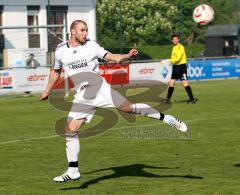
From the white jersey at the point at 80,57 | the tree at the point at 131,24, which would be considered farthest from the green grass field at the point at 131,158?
the tree at the point at 131,24

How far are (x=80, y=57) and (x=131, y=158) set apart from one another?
3.03 m

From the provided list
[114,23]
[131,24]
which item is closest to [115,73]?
[114,23]

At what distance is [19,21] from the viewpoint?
5228 cm

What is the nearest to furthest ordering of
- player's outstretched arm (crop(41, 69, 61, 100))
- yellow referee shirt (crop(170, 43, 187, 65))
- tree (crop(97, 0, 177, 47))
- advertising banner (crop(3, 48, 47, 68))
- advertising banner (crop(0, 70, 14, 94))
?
player's outstretched arm (crop(41, 69, 61, 100)), yellow referee shirt (crop(170, 43, 187, 65)), advertising banner (crop(0, 70, 14, 94)), advertising banner (crop(3, 48, 47, 68)), tree (crop(97, 0, 177, 47))

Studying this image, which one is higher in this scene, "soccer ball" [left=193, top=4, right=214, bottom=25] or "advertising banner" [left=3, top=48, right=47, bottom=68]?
"soccer ball" [left=193, top=4, right=214, bottom=25]

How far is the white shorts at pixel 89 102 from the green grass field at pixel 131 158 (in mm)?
991

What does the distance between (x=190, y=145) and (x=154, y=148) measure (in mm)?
800

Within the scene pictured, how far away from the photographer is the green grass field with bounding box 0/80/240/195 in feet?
31.3

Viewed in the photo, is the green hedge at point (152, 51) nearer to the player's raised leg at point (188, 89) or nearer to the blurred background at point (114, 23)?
the blurred background at point (114, 23)

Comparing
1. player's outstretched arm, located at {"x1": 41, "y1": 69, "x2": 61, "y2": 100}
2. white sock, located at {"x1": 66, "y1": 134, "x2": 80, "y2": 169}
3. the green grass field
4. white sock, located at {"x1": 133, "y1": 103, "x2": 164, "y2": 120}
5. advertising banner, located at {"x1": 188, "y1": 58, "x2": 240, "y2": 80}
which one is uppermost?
Answer: player's outstretched arm, located at {"x1": 41, "y1": 69, "x2": 61, "y2": 100}

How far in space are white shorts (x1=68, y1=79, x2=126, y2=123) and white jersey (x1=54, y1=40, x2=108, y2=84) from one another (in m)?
0.31

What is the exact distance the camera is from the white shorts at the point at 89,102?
998 centimetres

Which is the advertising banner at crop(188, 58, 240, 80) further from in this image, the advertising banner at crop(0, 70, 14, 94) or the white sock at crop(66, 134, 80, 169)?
the white sock at crop(66, 134, 80, 169)

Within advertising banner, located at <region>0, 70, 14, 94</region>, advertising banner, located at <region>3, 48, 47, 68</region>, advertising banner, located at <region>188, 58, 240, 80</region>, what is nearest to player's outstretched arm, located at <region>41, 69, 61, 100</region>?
advertising banner, located at <region>0, 70, 14, 94</region>
